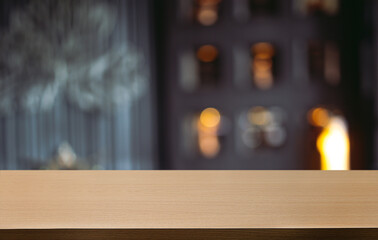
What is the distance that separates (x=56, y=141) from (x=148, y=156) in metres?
0.64

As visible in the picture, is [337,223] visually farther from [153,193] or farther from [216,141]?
[216,141]

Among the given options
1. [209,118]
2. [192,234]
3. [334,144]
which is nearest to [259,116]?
[209,118]

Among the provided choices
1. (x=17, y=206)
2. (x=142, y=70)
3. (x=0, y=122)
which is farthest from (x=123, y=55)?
(x=17, y=206)

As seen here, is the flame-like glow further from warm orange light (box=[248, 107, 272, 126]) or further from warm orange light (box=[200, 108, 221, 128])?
warm orange light (box=[200, 108, 221, 128])

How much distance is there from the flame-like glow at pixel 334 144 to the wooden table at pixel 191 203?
2719 mm

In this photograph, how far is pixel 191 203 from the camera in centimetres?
18

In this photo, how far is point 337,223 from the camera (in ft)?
0.57

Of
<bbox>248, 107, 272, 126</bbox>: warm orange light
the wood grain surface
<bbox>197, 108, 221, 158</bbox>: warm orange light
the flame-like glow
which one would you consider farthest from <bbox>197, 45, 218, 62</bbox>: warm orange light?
the wood grain surface

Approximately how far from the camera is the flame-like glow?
9.07 ft

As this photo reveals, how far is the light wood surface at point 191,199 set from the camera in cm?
17

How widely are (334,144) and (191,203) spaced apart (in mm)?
2771

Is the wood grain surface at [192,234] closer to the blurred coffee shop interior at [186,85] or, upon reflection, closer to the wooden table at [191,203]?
the wooden table at [191,203]

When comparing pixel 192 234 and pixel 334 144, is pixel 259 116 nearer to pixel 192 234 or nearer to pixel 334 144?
pixel 334 144

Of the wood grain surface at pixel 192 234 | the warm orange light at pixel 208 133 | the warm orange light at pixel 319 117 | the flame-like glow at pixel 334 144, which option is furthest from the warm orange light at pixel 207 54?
the wood grain surface at pixel 192 234
